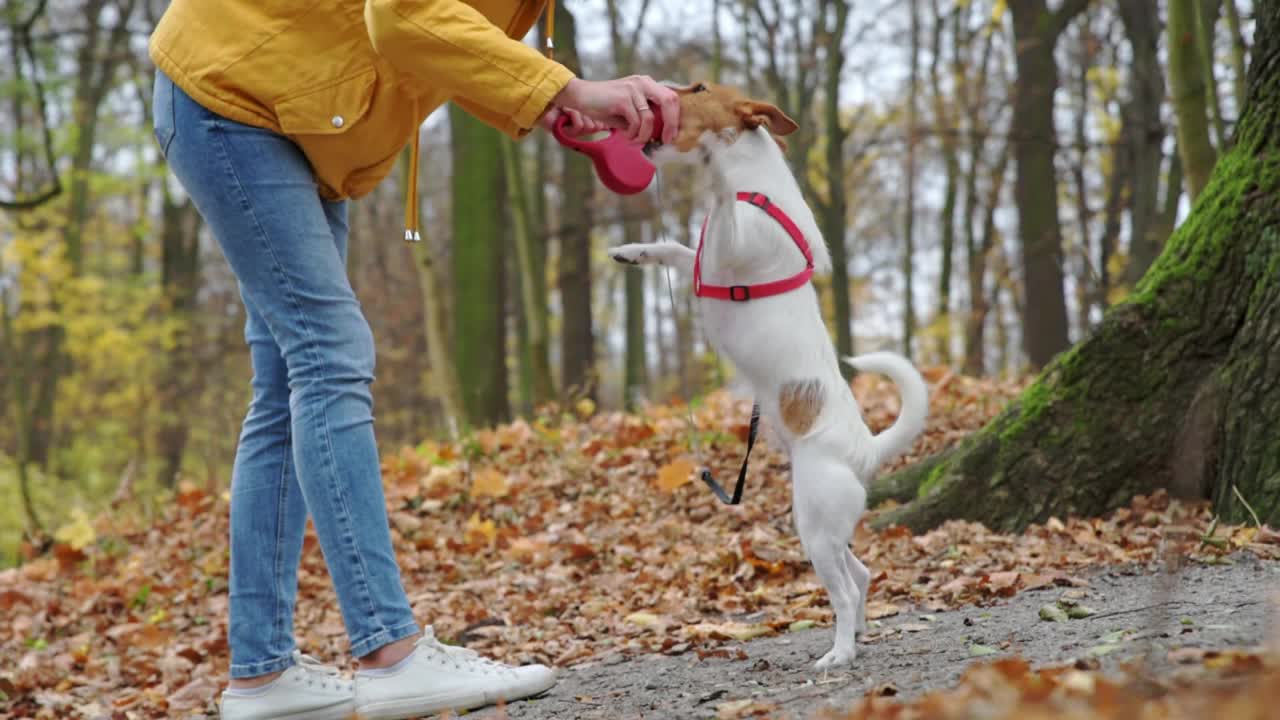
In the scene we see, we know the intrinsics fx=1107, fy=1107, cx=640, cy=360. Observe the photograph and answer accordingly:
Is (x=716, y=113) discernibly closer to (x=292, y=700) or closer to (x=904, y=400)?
(x=904, y=400)

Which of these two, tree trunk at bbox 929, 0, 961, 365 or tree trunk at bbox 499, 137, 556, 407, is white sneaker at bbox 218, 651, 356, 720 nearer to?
tree trunk at bbox 499, 137, 556, 407

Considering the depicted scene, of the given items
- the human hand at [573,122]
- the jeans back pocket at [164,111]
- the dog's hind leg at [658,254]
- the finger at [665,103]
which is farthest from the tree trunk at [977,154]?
the jeans back pocket at [164,111]

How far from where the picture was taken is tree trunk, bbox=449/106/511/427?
10.8 meters

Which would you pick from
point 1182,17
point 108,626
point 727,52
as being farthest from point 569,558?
point 727,52

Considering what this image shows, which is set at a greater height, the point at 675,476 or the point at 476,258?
the point at 476,258

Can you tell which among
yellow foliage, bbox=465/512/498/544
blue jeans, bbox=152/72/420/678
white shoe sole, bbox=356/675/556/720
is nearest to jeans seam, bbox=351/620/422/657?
blue jeans, bbox=152/72/420/678

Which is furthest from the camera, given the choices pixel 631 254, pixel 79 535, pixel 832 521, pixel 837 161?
pixel 837 161

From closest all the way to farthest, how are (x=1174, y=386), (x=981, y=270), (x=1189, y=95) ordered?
(x=1174, y=386)
(x=1189, y=95)
(x=981, y=270)

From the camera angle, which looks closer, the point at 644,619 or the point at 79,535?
the point at 644,619

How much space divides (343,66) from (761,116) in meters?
1.25

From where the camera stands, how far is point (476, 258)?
10789 mm

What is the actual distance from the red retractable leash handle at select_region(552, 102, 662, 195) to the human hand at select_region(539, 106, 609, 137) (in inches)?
0.4

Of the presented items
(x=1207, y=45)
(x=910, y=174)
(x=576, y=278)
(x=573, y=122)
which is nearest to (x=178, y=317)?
(x=576, y=278)

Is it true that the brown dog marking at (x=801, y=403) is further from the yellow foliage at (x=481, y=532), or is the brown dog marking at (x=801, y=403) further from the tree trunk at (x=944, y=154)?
the tree trunk at (x=944, y=154)
